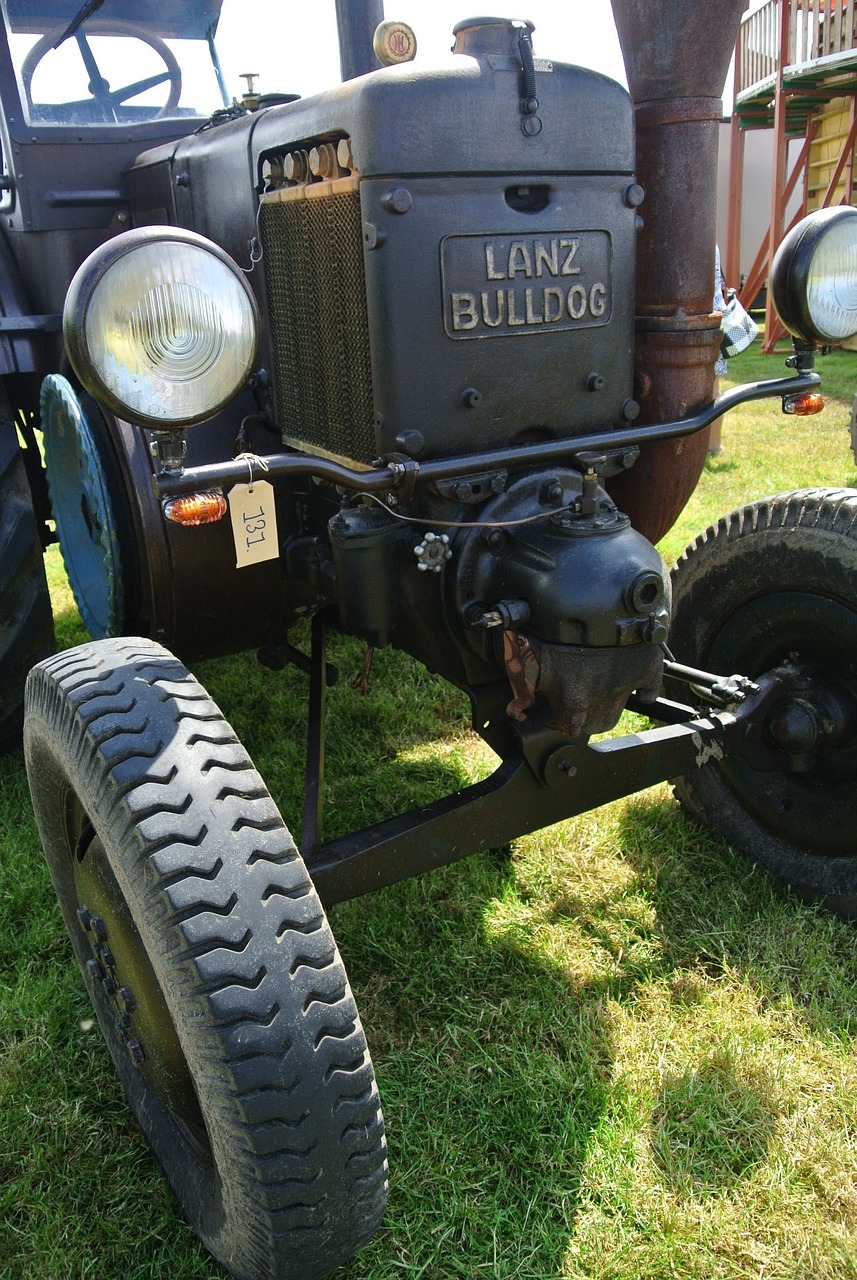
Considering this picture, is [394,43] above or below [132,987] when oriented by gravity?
above

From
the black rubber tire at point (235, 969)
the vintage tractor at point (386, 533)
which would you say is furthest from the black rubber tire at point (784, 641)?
the black rubber tire at point (235, 969)

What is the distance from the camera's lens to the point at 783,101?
10922 millimetres

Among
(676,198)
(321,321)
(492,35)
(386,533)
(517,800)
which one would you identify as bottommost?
(517,800)

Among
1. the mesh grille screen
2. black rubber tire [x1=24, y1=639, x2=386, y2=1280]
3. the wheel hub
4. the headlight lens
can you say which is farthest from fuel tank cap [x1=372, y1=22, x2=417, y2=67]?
the wheel hub

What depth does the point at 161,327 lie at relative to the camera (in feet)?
4.59

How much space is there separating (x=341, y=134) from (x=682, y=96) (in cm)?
65

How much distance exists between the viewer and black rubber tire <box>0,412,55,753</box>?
2625mm

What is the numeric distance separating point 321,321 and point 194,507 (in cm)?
56

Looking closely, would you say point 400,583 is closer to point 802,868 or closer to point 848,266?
point 848,266

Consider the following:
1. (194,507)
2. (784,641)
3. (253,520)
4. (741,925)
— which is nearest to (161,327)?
(194,507)

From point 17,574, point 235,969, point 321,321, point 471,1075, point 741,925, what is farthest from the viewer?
point 17,574

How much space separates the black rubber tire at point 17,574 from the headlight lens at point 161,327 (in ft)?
4.46

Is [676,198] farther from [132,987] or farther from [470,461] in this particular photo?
[132,987]

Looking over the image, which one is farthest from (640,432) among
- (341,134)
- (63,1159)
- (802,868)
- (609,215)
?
(63,1159)
